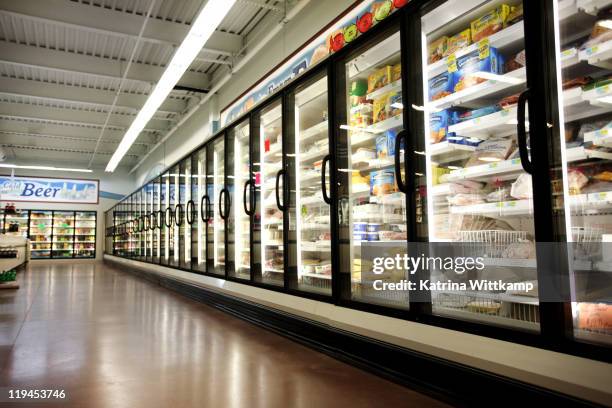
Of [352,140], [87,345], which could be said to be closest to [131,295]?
[87,345]

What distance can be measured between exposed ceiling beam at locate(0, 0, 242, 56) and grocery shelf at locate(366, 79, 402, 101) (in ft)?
15.2

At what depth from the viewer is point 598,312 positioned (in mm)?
1770

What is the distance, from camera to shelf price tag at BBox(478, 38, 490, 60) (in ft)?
8.16

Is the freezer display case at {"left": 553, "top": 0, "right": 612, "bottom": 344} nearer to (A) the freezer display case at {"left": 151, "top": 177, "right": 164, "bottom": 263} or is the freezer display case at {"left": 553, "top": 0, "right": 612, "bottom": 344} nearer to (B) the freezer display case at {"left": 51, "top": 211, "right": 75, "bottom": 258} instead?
(A) the freezer display case at {"left": 151, "top": 177, "right": 164, "bottom": 263}

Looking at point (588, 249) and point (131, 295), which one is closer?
point (588, 249)

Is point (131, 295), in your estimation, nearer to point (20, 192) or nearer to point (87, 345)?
point (87, 345)

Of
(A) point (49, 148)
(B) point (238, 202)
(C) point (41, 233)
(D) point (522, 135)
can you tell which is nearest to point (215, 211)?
(B) point (238, 202)

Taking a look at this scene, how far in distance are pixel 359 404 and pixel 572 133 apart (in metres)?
1.68

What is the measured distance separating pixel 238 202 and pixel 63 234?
17.0 m

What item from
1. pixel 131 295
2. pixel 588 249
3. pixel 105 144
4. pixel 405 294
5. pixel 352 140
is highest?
pixel 105 144

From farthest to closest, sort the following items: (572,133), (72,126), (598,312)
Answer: (72,126)
(572,133)
(598,312)

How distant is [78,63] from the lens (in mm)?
8211

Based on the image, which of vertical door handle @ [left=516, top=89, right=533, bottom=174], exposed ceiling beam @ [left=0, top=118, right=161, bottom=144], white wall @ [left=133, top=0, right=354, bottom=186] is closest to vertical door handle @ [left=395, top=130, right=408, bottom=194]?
vertical door handle @ [left=516, top=89, right=533, bottom=174]

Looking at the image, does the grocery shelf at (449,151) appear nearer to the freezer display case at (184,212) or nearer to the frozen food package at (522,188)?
the frozen food package at (522,188)
